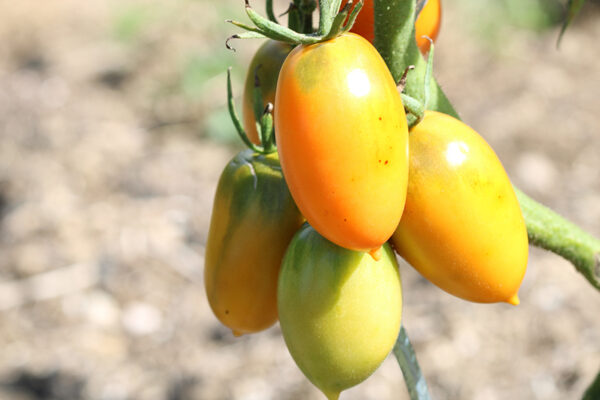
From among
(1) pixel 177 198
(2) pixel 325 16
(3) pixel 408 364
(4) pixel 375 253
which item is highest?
(2) pixel 325 16

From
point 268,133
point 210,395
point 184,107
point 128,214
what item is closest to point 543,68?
point 184,107

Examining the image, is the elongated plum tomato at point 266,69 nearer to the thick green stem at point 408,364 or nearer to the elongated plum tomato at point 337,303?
the elongated plum tomato at point 337,303

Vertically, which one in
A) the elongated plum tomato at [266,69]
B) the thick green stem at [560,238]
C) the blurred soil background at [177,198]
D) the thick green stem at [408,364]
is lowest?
the blurred soil background at [177,198]

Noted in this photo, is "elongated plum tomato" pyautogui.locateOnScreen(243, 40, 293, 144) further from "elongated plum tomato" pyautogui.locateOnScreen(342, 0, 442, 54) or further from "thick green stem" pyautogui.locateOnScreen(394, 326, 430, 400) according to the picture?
"thick green stem" pyautogui.locateOnScreen(394, 326, 430, 400)

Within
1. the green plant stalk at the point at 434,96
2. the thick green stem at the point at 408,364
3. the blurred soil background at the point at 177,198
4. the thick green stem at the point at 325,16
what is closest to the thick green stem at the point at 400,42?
the green plant stalk at the point at 434,96

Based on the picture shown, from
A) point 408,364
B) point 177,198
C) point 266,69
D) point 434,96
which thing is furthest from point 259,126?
point 177,198

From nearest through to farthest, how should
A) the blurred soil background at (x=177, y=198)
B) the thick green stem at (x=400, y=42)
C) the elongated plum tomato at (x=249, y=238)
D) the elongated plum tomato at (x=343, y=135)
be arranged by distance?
the elongated plum tomato at (x=343, y=135) → the thick green stem at (x=400, y=42) → the elongated plum tomato at (x=249, y=238) → the blurred soil background at (x=177, y=198)

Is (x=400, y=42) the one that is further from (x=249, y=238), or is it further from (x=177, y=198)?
(x=177, y=198)

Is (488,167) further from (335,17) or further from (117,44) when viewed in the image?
(117,44)
